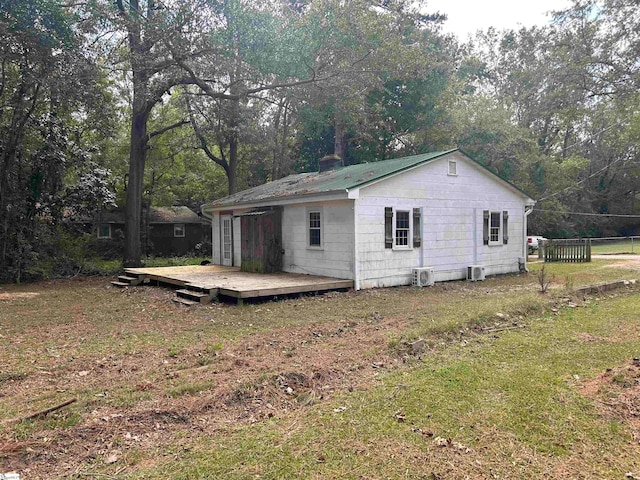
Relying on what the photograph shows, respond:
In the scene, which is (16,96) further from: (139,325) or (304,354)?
(304,354)

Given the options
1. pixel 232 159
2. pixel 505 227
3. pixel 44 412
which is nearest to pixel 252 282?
pixel 44 412

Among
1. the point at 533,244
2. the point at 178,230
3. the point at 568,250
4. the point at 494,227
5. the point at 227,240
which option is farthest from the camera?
the point at 533,244

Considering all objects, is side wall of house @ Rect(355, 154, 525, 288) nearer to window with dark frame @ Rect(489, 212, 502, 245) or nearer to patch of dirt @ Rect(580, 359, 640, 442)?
window with dark frame @ Rect(489, 212, 502, 245)

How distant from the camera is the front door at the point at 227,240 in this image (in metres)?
16.4

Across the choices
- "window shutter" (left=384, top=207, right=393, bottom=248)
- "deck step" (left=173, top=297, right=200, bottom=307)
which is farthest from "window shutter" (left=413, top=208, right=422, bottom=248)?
"deck step" (left=173, top=297, right=200, bottom=307)

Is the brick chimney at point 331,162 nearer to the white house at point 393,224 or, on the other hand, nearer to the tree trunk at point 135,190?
the white house at point 393,224

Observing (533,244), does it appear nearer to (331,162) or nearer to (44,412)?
(331,162)

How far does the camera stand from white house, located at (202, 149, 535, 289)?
11.6m

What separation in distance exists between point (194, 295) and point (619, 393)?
26.9 feet

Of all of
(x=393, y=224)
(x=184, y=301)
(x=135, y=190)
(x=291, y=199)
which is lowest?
(x=184, y=301)

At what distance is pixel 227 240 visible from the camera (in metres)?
16.7

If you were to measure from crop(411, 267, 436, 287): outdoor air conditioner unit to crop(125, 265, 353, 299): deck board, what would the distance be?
207 centimetres

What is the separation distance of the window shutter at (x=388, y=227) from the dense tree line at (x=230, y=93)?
5152 mm

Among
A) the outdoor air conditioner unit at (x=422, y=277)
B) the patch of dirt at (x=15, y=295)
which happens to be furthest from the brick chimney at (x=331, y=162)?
the patch of dirt at (x=15, y=295)
